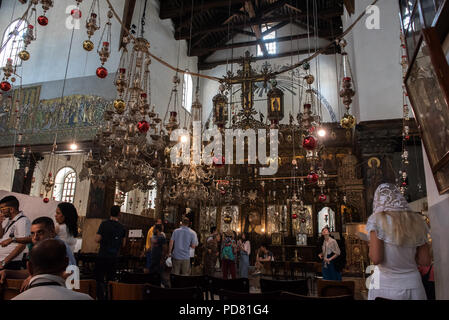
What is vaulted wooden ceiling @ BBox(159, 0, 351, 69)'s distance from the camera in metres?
14.1

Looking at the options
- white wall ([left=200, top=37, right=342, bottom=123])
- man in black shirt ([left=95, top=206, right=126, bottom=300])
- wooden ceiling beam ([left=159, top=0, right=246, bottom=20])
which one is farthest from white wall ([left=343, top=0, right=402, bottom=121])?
man in black shirt ([left=95, top=206, right=126, bottom=300])

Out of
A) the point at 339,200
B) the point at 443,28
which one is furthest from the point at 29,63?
the point at 443,28

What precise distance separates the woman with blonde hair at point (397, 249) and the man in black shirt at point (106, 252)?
3.15 meters

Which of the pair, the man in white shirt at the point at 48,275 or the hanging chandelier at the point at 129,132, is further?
the hanging chandelier at the point at 129,132

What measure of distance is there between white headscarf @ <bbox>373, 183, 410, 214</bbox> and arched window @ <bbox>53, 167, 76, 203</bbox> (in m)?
15.7

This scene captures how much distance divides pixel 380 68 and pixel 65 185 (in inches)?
580

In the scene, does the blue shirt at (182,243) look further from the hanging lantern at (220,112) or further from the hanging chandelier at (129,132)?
the hanging lantern at (220,112)

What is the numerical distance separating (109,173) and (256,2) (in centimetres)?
1155

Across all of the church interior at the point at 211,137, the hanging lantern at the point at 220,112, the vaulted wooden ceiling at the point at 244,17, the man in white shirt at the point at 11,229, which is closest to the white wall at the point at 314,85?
the church interior at the point at 211,137

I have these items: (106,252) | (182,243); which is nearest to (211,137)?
(182,243)

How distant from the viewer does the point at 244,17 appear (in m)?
15.1

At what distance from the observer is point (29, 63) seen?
42.3 feet

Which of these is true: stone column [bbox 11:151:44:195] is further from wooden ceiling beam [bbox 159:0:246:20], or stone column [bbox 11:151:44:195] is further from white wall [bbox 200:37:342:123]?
white wall [bbox 200:37:342:123]

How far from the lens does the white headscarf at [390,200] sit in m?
1.93
